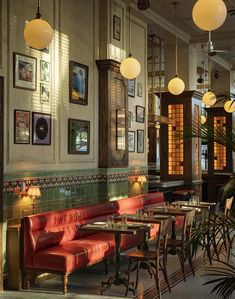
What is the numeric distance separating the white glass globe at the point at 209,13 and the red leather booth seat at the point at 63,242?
3.19 metres

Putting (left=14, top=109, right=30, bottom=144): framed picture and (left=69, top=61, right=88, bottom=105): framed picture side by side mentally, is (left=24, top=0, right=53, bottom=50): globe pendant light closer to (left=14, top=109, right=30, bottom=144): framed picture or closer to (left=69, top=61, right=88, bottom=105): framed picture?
(left=14, top=109, right=30, bottom=144): framed picture

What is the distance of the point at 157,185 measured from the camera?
464 inches

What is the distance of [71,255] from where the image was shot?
615 cm

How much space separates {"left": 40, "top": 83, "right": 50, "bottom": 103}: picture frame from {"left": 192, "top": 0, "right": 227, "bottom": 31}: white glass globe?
322 centimetres

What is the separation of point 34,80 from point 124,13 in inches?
129

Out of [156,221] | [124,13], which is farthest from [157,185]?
[156,221]

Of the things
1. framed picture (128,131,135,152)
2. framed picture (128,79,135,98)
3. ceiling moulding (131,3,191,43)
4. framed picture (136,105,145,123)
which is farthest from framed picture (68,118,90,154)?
ceiling moulding (131,3,191,43)

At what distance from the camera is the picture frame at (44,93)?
7.27 m

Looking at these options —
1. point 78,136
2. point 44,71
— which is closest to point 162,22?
point 78,136

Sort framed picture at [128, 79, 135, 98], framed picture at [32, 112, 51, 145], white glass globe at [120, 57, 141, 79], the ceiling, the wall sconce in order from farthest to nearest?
the ceiling, framed picture at [128, 79, 135, 98], white glass globe at [120, 57, 141, 79], framed picture at [32, 112, 51, 145], the wall sconce

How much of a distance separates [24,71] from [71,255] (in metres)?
2.60

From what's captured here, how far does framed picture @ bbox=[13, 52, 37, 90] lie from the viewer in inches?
264

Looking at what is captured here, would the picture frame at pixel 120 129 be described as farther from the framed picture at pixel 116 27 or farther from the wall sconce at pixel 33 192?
the wall sconce at pixel 33 192

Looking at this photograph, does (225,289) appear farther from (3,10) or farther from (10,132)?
(3,10)
